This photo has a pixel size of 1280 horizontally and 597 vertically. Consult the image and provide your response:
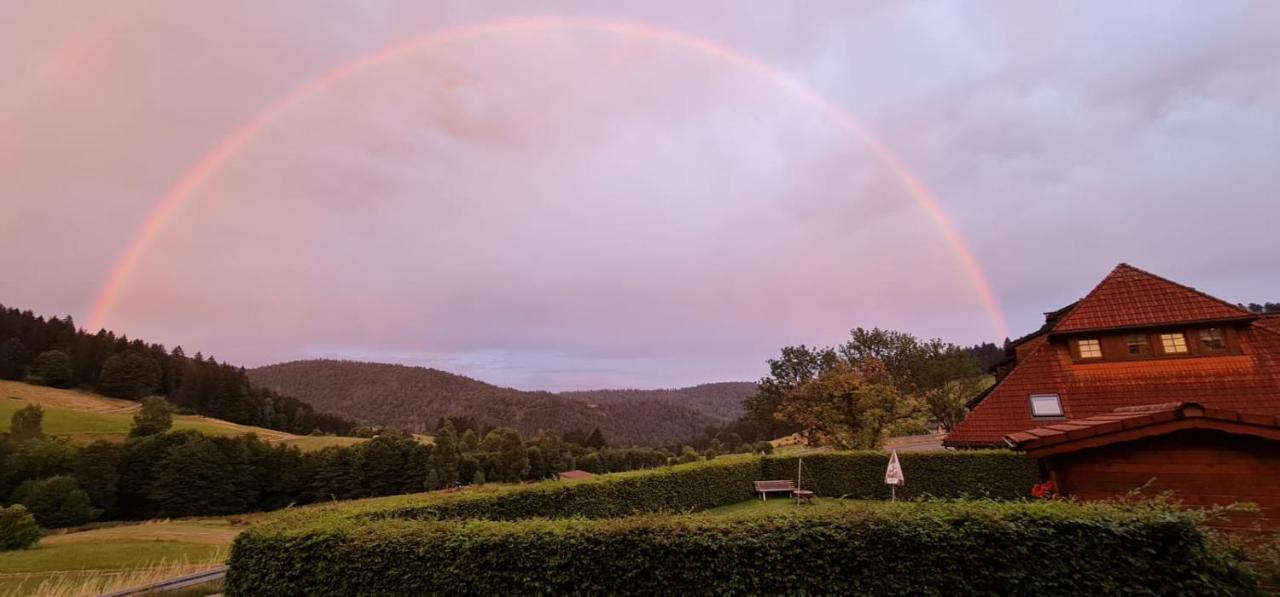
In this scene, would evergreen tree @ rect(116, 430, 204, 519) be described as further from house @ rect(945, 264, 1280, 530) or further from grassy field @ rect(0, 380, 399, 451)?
house @ rect(945, 264, 1280, 530)

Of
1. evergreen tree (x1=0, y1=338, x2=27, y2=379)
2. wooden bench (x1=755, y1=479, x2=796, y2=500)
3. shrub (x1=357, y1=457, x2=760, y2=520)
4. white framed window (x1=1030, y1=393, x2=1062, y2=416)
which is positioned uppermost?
evergreen tree (x1=0, y1=338, x2=27, y2=379)

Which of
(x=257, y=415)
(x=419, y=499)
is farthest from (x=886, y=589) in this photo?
(x=257, y=415)

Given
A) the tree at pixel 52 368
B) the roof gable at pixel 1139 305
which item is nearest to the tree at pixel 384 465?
the tree at pixel 52 368

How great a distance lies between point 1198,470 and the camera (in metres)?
7.82

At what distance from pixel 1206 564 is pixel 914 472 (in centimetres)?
1870

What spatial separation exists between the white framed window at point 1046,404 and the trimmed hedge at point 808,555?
20.1 meters

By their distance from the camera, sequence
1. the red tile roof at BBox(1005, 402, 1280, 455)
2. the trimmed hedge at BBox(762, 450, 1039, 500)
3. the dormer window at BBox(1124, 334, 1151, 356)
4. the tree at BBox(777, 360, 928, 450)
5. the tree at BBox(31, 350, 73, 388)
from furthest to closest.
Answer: the tree at BBox(31, 350, 73, 388), the tree at BBox(777, 360, 928, 450), the dormer window at BBox(1124, 334, 1151, 356), the trimmed hedge at BBox(762, 450, 1039, 500), the red tile roof at BBox(1005, 402, 1280, 455)

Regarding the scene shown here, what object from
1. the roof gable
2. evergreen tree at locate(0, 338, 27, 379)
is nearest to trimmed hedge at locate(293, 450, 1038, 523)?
the roof gable

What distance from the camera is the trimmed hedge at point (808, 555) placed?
644 centimetres

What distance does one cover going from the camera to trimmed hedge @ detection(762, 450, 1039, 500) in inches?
862

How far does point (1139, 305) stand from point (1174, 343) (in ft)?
6.16

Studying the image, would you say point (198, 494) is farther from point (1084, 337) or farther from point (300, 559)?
point (1084, 337)

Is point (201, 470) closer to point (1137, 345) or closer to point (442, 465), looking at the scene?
point (442, 465)

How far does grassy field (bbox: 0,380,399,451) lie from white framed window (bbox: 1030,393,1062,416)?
97911mm
